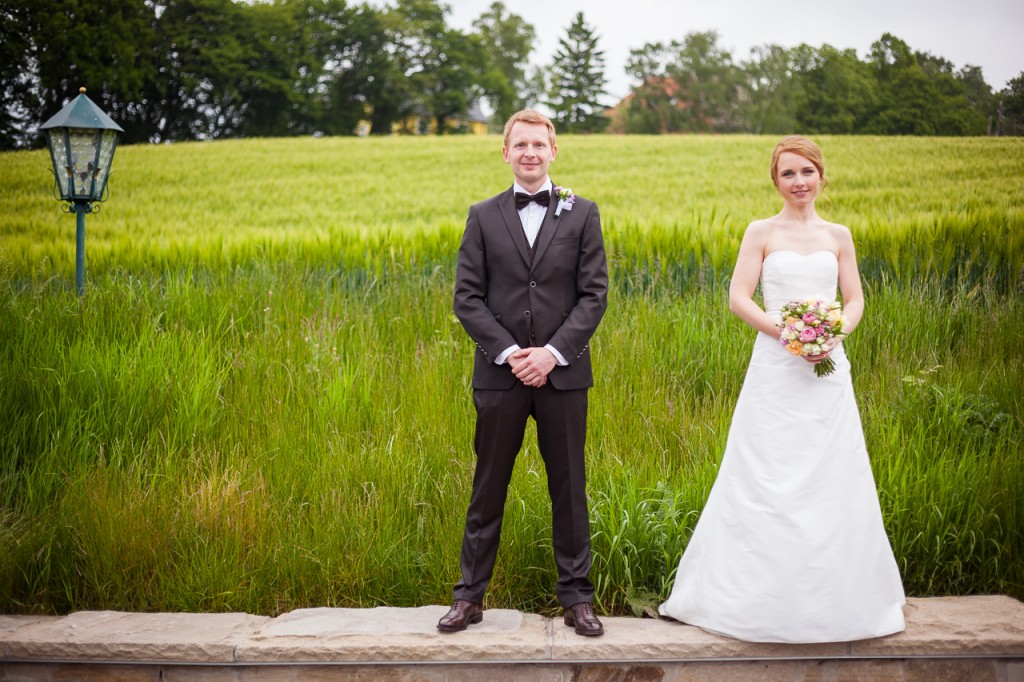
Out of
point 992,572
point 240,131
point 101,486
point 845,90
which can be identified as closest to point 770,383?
point 992,572

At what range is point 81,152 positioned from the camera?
543 cm

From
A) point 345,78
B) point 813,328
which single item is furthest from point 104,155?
point 345,78

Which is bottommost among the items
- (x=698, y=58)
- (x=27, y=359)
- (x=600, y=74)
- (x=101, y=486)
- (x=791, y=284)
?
(x=101, y=486)

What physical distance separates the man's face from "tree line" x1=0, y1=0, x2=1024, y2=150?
5207mm

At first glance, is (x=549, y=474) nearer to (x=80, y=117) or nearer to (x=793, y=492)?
(x=793, y=492)

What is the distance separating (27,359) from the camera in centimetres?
473

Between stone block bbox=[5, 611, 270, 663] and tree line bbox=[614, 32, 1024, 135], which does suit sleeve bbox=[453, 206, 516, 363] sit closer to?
stone block bbox=[5, 611, 270, 663]

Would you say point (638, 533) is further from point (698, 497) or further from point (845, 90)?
point (845, 90)

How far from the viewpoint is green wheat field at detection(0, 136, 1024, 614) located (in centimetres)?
338

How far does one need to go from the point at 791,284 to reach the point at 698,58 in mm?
14809

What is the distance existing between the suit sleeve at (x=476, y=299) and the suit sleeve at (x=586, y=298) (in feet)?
0.61

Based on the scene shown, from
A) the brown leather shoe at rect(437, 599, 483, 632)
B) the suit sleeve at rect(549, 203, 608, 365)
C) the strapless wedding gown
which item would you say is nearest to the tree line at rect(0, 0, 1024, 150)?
the strapless wedding gown

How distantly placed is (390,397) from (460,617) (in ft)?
6.72

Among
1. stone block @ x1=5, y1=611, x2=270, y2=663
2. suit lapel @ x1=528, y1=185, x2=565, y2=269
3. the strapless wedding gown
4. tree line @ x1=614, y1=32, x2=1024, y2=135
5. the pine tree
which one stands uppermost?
the pine tree
